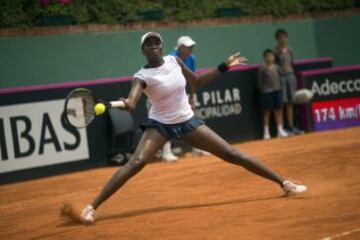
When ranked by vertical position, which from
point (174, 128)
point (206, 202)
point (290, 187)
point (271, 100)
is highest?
point (174, 128)

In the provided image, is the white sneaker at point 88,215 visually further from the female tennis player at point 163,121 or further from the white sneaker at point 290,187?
the white sneaker at point 290,187

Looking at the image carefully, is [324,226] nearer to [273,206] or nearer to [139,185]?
[273,206]

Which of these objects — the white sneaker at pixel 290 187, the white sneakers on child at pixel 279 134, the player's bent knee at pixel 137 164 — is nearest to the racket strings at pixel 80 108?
the player's bent knee at pixel 137 164

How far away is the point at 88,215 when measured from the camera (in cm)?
753

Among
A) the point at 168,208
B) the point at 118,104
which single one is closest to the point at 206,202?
the point at 168,208

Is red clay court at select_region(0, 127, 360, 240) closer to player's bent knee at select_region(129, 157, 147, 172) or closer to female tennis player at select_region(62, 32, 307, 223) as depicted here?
female tennis player at select_region(62, 32, 307, 223)

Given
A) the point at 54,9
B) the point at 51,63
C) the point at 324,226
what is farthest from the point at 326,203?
the point at 54,9

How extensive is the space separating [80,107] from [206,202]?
6.33 feet

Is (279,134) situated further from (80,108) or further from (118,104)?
(118,104)

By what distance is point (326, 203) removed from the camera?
7613mm

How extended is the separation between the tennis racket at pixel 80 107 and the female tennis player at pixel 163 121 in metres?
0.83

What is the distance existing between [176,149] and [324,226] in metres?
7.58

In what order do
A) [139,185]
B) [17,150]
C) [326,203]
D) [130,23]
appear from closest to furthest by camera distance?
[326,203] → [139,185] → [17,150] → [130,23]

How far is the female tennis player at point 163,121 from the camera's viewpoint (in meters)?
7.53
